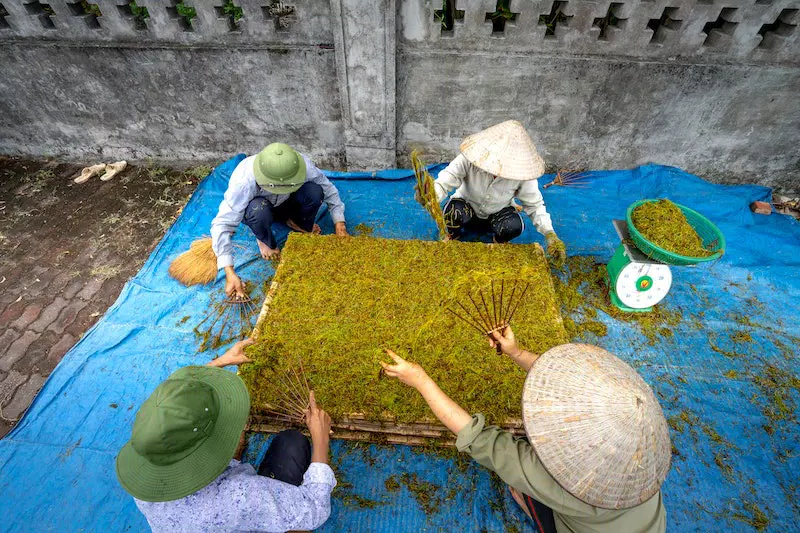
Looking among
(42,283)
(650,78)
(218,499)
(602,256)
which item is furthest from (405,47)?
(42,283)

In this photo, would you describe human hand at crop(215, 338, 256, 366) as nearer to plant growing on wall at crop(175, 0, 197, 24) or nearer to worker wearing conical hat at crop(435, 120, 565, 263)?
worker wearing conical hat at crop(435, 120, 565, 263)

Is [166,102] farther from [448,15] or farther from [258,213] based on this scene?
[448,15]

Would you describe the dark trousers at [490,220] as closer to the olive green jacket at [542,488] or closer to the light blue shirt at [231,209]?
the light blue shirt at [231,209]

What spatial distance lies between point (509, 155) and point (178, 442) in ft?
8.14

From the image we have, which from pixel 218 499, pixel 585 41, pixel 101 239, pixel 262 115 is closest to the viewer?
pixel 218 499

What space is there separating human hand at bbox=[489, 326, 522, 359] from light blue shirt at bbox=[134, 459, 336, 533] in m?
1.14

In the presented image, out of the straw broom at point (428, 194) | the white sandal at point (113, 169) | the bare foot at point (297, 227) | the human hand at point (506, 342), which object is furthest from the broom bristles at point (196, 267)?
the human hand at point (506, 342)

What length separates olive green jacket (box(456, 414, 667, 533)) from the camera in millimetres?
1646

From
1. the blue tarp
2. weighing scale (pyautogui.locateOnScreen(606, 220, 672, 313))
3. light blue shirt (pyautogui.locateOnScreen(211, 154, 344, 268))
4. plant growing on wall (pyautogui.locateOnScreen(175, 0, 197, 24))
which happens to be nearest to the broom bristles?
the blue tarp

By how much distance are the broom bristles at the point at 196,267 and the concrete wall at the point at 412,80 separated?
172cm

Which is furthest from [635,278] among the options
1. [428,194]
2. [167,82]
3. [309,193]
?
[167,82]

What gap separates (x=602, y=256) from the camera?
3.73 meters

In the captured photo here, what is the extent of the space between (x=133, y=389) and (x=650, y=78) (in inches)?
209

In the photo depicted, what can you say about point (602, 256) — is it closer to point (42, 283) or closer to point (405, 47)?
point (405, 47)
